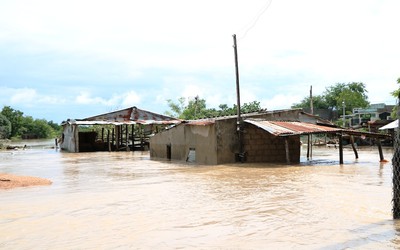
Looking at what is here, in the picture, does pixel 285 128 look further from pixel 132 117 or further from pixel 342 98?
pixel 342 98

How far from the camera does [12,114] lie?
78.7 metres

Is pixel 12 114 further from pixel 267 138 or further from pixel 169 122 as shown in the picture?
pixel 267 138

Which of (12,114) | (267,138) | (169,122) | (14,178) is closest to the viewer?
(14,178)

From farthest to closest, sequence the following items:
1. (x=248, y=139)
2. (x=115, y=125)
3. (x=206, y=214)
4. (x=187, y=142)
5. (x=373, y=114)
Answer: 1. (x=373, y=114)
2. (x=115, y=125)
3. (x=187, y=142)
4. (x=248, y=139)
5. (x=206, y=214)

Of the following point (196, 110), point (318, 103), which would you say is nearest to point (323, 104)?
point (318, 103)

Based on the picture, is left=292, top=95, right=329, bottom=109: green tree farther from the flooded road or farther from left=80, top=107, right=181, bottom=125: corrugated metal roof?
the flooded road

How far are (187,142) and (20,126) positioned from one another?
69193 mm

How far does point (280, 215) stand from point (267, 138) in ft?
37.9

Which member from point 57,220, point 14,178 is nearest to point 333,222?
point 57,220

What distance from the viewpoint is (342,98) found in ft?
211

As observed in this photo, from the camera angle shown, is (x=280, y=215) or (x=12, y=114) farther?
(x=12, y=114)

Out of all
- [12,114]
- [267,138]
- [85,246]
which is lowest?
[85,246]

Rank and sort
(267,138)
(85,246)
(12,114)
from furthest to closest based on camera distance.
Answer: (12,114), (267,138), (85,246)

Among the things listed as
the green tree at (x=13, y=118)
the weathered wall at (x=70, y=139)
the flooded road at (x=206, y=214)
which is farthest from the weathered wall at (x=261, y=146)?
the green tree at (x=13, y=118)
